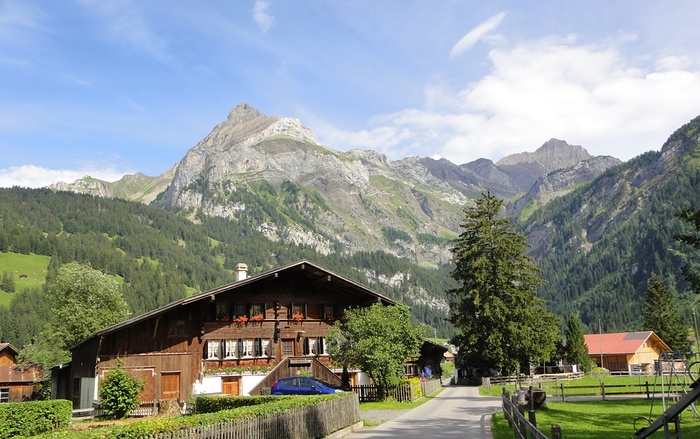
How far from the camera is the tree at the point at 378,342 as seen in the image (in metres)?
35.6

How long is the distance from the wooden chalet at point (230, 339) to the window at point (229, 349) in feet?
0.24

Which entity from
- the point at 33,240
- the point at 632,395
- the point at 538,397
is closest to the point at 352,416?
the point at 538,397

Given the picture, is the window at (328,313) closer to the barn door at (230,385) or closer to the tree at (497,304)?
the barn door at (230,385)

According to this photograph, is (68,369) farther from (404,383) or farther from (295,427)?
(295,427)

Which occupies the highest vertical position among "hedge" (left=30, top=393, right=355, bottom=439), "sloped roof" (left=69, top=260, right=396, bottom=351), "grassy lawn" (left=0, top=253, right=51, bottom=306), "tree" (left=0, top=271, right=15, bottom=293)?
"grassy lawn" (left=0, top=253, right=51, bottom=306)

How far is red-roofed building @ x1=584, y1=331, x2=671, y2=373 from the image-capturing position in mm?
89625

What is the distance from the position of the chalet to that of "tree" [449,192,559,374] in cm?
4372

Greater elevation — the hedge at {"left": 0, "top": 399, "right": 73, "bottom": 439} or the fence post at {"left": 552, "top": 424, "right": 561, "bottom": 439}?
the fence post at {"left": 552, "top": 424, "right": 561, "bottom": 439}

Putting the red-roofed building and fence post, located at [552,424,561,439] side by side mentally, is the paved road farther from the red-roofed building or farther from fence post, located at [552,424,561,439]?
the red-roofed building

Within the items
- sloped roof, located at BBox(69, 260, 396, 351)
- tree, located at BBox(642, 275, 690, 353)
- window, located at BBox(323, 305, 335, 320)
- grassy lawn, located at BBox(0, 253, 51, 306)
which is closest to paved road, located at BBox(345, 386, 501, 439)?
sloped roof, located at BBox(69, 260, 396, 351)

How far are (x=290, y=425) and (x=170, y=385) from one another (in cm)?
2443

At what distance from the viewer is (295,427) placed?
18.7m

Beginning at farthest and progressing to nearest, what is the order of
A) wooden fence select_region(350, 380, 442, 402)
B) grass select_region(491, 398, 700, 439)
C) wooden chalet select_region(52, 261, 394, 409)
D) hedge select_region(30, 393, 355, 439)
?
wooden chalet select_region(52, 261, 394, 409) < wooden fence select_region(350, 380, 442, 402) < grass select_region(491, 398, 700, 439) < hedge select_region(30, 393, 355, 439)

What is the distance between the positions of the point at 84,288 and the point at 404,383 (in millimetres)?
46927
